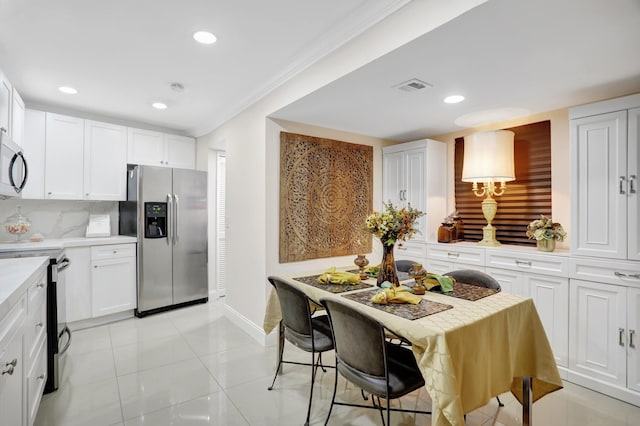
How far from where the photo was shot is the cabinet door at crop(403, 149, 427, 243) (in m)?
3.82

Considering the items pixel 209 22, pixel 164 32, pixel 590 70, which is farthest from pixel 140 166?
pixel 590 70

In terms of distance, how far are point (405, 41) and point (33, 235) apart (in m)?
4.44

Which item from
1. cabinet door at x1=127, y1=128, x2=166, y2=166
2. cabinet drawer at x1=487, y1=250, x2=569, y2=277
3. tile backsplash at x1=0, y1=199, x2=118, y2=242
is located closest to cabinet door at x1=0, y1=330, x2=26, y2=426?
tile backsplash at x1=0, y1=199, x2=118, y2=242

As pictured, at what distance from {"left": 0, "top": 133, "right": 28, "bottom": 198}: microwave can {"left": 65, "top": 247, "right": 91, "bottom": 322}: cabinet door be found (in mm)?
Result: 1204

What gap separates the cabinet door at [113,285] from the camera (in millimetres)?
3768

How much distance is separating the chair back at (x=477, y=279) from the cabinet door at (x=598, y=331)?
711 millimetres

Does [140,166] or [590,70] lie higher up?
[590,70]

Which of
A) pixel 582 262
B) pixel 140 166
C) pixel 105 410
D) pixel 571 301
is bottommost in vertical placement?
pixel 105 410

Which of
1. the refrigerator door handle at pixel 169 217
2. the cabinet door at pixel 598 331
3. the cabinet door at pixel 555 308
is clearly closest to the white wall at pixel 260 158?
the refrigerator door handle at pixel 169 217

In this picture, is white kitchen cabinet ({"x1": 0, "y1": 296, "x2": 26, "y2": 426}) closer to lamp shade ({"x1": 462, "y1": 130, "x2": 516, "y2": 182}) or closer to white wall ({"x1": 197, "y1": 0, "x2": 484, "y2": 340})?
white wall ({"x1": 197, "y1": 0, "x2": 484, "y2": 340})

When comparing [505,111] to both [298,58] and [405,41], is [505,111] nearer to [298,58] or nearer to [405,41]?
[405,41]

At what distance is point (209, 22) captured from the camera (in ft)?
7.12

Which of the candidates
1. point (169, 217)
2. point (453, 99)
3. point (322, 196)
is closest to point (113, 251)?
point (169, 217)

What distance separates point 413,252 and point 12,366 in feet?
11.3
